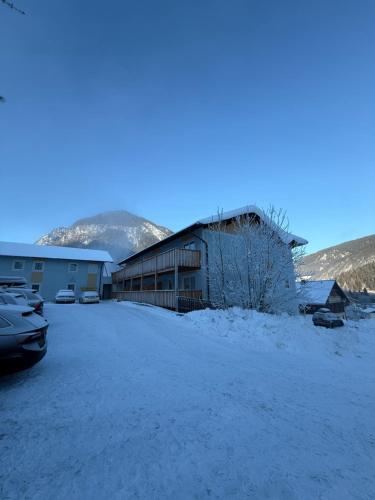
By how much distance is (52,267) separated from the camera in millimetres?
32344

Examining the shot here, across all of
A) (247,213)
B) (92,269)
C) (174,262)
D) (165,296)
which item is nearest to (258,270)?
(247,213)

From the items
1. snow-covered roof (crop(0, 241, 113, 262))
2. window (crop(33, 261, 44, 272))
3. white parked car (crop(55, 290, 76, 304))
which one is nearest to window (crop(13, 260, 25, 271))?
snow-covered roof (crop(0, 241, 113, 262))

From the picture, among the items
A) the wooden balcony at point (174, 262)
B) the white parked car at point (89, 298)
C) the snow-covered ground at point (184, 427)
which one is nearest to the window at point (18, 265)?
the white parked car at point (89, 298)

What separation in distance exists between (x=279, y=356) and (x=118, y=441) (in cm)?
546

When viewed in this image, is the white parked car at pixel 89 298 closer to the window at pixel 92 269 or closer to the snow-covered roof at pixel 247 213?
the window at pixel 92 269

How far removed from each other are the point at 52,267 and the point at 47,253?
6.81 feet

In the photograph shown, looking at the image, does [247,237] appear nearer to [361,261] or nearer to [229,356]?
[229,356]

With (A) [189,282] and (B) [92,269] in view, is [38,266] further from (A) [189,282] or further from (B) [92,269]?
(A) [189,282]

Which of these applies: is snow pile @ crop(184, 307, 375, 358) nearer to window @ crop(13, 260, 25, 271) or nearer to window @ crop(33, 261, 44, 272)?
window @ crop(33, 261, 44, 272)

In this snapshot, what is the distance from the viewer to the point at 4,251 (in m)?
30.2

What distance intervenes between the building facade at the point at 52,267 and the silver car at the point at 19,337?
100 feet

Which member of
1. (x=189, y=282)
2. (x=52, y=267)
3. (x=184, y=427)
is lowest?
(x=184, y=427)

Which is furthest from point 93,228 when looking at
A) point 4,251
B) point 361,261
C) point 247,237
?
point 361,261

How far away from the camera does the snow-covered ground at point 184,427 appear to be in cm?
219
